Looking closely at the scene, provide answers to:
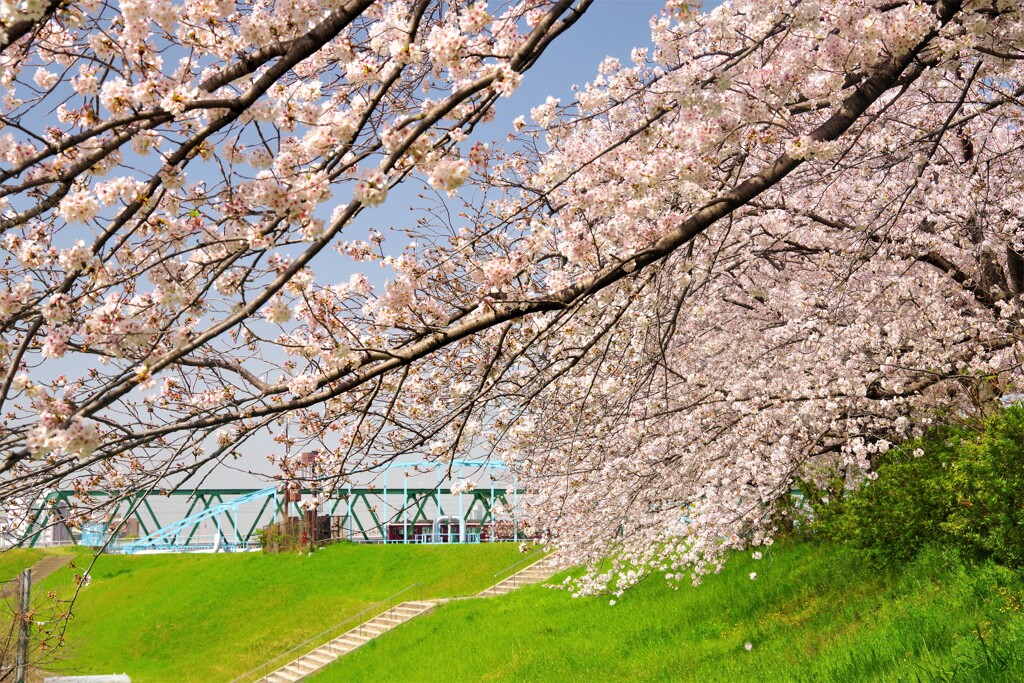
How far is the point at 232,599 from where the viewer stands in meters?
27.4

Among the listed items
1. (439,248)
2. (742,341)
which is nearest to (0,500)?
(439,248)

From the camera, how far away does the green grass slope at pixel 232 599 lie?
23438 mm

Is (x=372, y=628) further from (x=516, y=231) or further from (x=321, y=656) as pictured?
(x=516, y=231)

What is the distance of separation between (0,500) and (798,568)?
1230cm

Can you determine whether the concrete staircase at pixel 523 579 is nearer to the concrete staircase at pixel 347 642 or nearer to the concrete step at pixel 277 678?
the concrete staircase at pixel 347 642

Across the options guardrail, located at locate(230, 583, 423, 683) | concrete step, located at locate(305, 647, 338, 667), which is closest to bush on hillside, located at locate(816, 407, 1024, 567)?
concrete step, located at locate(305, 647, 338, 667)

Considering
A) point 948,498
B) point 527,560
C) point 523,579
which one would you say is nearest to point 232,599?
point 527,560

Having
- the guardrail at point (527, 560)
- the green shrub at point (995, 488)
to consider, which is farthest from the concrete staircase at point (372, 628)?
the green shrub at point (995, 488)

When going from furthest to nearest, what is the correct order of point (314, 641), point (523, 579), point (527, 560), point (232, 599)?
point (232, 599) → point (527, 560) → point (523, 579) → point (314, 641)

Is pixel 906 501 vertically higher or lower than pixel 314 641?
higher

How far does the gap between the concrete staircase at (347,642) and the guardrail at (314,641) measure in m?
0.27

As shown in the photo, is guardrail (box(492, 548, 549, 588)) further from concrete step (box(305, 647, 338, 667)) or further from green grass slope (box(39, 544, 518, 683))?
concrete step (box(305, 647, 338, 667))

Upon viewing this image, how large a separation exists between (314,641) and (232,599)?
5.37m

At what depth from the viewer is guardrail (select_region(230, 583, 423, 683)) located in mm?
21625
